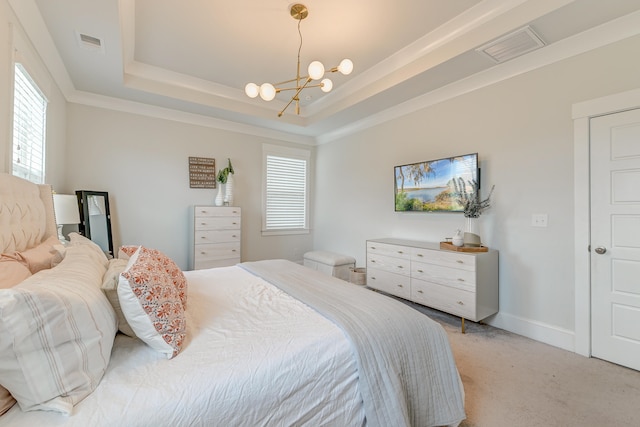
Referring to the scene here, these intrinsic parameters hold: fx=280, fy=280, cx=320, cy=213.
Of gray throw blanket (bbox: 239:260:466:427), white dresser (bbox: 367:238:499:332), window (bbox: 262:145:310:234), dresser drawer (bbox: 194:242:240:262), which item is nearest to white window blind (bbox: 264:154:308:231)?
window (bbox: 262:145:310:234)

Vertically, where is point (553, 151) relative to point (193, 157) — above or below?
below

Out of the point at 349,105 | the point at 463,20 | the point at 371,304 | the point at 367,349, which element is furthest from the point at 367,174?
the point at 367,349

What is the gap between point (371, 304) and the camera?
1576mm

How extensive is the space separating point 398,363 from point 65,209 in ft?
10.4

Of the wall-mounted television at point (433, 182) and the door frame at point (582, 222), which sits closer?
the door frame at point (582, 222)

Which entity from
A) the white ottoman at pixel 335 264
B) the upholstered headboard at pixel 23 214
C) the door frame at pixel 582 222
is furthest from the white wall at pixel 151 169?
the door frame at pixel 582 222

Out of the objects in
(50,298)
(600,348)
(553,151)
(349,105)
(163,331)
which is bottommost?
(600,348)

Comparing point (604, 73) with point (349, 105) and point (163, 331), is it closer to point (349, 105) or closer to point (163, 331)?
point (349, 105)

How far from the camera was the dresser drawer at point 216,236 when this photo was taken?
3.88 m

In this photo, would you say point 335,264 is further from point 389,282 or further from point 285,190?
point 285,190

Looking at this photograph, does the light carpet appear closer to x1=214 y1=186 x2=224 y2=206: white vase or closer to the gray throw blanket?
the gray throw blanket

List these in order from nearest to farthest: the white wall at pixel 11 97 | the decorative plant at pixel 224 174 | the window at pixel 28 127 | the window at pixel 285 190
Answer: the white wall at pixel 11 97 < the window at pixel 28 127 < the decorative plant at pixel 224 174 < the window at pixel 285 190

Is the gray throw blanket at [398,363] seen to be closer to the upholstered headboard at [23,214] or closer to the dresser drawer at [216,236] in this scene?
the upholstered headboard at [23,214]

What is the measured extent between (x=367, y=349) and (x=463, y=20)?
110 inches
